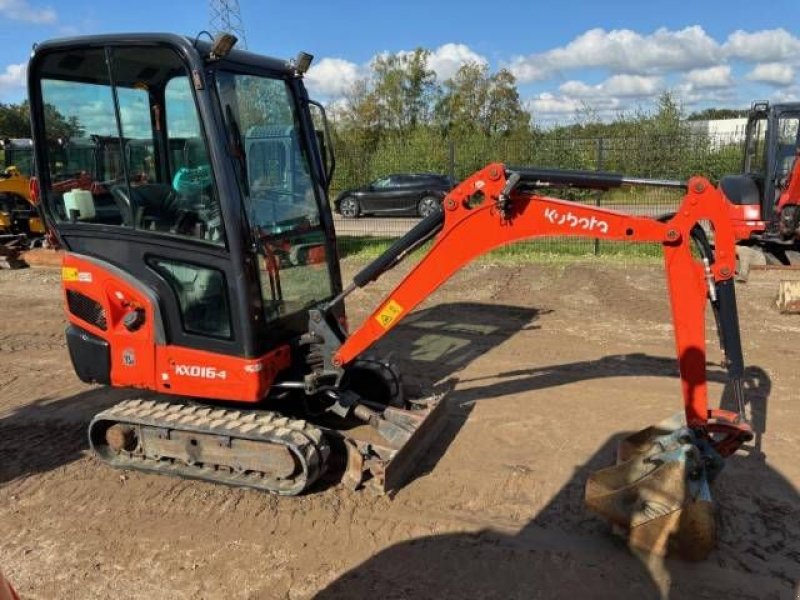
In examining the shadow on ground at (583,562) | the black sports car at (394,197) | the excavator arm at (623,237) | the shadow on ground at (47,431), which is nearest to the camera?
the shadow on ground at (583,562)

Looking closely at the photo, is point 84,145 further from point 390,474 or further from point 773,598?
point 773,598

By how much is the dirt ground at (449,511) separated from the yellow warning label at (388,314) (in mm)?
1038

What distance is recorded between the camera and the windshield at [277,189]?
164 inches

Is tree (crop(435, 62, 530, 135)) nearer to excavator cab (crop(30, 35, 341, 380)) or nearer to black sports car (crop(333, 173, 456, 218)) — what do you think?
black sports car (crop(333, 173, 456, 218))

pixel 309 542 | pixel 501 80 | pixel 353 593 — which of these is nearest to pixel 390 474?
pixel 309 542

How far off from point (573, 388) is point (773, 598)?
2792mm

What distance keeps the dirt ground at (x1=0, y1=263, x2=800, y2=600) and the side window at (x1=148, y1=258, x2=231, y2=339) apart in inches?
40.6

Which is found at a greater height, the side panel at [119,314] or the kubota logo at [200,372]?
the side panel at [119,314]

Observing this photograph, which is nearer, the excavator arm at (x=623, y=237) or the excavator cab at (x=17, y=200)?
the excavator arm at (x=623, y=237)

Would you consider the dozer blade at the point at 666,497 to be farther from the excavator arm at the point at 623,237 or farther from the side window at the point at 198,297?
the side window at the point at 198,297

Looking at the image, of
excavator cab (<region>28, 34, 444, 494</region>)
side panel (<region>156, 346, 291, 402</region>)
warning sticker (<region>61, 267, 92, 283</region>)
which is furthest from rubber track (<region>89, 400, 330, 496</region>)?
warning sticker (<region>61, 267, 92, 283</region>)

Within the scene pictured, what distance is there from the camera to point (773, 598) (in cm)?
320

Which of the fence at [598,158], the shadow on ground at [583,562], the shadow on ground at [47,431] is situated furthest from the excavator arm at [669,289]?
the fence at [598,158]

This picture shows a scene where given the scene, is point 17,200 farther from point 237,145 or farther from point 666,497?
point 666,497
